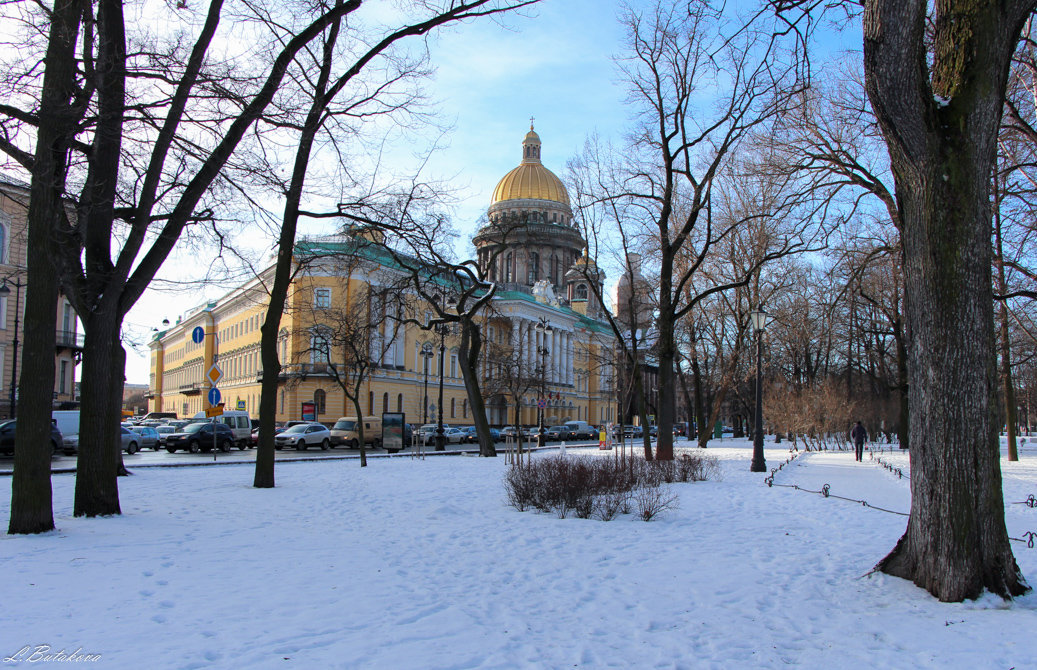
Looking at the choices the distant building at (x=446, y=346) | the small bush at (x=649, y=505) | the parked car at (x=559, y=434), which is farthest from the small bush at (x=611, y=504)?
the parked car at (x=559, y=434)

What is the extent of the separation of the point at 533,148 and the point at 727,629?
10286 centimetres

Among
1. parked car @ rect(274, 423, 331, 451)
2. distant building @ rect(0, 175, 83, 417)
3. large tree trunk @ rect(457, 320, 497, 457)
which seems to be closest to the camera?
large tree trunk @ rect(457, 320, 497, 457)

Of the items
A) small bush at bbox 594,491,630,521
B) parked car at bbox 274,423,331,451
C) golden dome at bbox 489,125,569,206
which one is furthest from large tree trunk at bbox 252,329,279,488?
golden dome at bbox 489,125,569,206

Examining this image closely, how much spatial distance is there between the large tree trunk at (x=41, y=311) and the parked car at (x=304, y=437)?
29.8 m

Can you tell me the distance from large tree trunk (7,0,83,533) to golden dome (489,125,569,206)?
88.1 metres

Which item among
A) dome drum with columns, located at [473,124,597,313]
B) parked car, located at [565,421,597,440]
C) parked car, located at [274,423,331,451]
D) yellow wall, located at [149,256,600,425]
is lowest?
parked car, located at [565,421,597,440]

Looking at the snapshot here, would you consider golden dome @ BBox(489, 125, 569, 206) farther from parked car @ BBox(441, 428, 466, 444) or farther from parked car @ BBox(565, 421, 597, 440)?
parked car @ BBox(441, 428, 466, 444)

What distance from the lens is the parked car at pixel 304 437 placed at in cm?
Result: 3859

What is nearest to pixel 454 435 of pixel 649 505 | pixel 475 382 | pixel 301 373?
pixel 301 373

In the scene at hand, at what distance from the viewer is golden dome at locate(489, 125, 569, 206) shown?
96.4 m

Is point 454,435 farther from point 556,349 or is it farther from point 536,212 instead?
point 536,212

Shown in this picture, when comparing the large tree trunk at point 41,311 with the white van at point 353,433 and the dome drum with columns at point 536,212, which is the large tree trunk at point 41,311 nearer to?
the white van at point 353,433

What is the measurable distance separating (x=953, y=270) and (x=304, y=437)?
1440 inches

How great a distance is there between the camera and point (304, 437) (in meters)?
39.4
